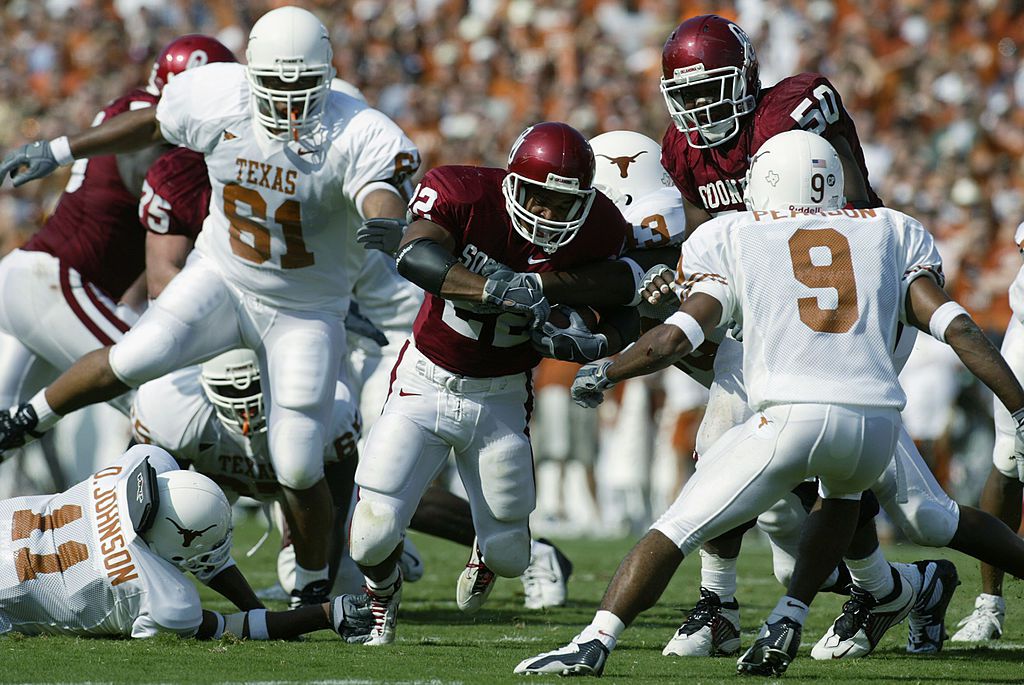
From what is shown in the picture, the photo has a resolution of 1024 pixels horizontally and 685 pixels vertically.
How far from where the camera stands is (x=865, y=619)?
4.61 metres

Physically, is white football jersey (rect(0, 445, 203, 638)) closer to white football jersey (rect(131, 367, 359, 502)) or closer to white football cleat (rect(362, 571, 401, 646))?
white football cleat (rect(362, 571, 401, 646))

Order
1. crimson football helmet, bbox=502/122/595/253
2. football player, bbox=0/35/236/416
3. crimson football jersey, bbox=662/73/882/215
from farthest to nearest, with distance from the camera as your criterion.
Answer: football player, bbox=0/35/236/416 < crimson football jersey, bbox=662/73/882/215 < crimson football helmet, bbox=502/122/595/253

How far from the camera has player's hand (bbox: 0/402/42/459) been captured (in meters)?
5.54

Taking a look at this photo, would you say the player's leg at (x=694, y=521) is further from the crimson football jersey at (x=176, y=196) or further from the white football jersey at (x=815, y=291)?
the crimson football jersey at (x=176, y=196)

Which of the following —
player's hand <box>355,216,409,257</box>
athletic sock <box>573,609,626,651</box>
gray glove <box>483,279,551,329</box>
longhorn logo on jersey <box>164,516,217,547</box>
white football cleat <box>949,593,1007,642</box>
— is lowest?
white football cleat <box>949,593,1007,642</box>

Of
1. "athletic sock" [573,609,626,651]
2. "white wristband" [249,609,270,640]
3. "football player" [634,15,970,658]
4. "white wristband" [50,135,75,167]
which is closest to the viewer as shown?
"athletic sock" [573,609,626,651]

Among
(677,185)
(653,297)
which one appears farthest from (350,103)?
(653,297)

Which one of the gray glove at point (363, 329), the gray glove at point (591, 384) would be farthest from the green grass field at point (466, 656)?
the gray glove at point (363, 329)

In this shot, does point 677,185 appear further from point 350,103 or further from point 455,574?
point 455,574

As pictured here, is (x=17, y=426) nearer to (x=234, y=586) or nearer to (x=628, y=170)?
(x=234, y=586)

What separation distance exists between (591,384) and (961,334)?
97 centimetres

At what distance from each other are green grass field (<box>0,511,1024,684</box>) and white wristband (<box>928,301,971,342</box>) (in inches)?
36.7

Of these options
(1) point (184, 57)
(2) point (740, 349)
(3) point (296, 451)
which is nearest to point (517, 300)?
(2) point (740, 349)

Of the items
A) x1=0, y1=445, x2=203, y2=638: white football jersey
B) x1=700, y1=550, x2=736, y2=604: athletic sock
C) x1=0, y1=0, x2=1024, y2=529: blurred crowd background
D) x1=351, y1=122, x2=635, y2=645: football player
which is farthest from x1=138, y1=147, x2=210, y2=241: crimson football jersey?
x1=0, y1=0, x2=1024, y2=529: blurred crowd background
